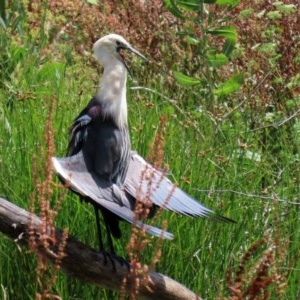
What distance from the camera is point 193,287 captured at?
11.9 feet

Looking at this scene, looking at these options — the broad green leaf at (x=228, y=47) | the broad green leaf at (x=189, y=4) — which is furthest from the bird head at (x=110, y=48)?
the broad green leaf at (x=228, y=47)

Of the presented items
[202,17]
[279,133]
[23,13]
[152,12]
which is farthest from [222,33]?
[23,13]

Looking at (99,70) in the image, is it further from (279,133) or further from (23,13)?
(279,133)

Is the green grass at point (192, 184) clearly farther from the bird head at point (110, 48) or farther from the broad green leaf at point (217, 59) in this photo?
the bird head at point (110, 48)

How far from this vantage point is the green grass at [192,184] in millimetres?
3590

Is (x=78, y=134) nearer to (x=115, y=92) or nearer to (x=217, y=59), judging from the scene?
(x=115, y=92)

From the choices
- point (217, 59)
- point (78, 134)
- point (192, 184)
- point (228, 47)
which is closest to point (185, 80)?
point (217, 59)

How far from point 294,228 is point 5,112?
118 cm

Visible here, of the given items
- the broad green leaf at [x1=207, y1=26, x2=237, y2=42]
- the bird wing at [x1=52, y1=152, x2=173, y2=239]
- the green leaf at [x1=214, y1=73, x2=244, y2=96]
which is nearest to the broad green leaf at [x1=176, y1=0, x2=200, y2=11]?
the broad green leaf at [x1=207, y1=26, x2=237, y2=42]

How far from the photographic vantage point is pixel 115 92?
362cm

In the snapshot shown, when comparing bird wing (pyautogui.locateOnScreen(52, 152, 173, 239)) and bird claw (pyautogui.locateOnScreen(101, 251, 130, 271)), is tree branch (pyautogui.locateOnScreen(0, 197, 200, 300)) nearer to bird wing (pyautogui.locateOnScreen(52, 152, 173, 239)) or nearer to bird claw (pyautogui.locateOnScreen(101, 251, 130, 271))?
bird claw (pyautogui.locateOnScreen(101, 251, 130, 271))

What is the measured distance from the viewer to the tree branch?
113 inches

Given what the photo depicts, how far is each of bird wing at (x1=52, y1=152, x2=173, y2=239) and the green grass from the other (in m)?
0.30

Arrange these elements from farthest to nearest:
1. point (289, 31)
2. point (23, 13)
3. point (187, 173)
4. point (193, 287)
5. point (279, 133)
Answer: point (23, 13)
point (289, 31)
point (279, 133)
point (187, 173)
point (193, 287)
